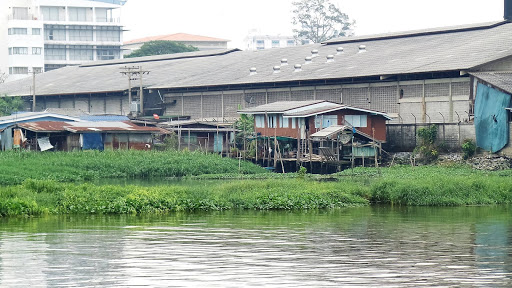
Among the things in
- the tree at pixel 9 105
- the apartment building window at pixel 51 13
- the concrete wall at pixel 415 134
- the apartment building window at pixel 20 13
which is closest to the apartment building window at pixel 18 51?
the apartment building window at pixel 20 13

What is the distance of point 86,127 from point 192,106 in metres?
8.39

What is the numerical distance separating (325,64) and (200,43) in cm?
5430

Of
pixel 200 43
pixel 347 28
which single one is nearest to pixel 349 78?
pixel 347 28

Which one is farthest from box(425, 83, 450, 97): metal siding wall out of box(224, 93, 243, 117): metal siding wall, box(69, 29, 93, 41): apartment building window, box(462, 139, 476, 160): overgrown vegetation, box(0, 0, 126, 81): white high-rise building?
box(69, 29, 93, 41): apartment building window

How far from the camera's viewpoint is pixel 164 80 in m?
48.8

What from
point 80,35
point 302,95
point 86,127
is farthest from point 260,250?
point 80,35

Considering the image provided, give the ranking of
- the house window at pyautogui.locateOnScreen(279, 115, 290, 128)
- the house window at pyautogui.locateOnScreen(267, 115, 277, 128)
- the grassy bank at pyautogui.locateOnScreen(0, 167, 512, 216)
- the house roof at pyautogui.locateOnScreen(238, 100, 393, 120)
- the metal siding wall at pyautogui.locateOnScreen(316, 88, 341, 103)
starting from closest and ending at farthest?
the grassy bank at pyautogui.locateOnScreen(0, 167, 512, 216) < the house roof at pyautogui.locateOnScreen(238, 100, 393, 120) < the house window at pyautogui.locateOnScreen(279, 115, 290, 128) < the house window at pyautogui.locateOnScreen(267, 115, 277, 128) < the metal siding wall at pyautogui.locateOnScreen(316, 88, 341, 103)

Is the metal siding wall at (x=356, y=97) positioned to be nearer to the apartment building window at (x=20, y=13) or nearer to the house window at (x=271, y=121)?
the house window at (x=271, y=121)

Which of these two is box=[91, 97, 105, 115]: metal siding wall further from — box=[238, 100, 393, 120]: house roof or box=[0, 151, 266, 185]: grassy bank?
box=[238, 100, 393, 120]: house roof

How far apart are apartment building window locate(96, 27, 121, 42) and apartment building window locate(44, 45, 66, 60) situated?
132 inches

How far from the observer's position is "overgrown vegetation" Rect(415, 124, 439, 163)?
32.9 m

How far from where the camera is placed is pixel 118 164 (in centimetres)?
3328

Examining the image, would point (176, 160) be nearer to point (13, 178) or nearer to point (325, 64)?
point (13, 178)

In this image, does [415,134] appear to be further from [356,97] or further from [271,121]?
[271,121]
